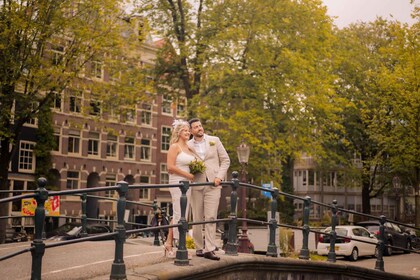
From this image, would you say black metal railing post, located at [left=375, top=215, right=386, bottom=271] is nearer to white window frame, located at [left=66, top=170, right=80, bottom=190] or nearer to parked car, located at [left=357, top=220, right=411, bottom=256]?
parked car, located at [left=357, top=220, right=411, bottom=256]

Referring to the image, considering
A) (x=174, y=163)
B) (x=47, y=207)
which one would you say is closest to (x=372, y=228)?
(x=47, y=207)

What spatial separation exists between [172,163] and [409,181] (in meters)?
39.7

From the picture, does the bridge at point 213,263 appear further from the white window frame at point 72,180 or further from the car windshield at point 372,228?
the white window frame at point 72,180

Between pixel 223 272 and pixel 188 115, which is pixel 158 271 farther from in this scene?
pixel 188 115

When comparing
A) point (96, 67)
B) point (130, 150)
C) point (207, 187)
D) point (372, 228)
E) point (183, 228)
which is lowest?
point (372, 228)

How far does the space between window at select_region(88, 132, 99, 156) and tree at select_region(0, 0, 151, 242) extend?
1606 cm

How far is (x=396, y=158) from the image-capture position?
3278 cm

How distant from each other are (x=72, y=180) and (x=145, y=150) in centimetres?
786

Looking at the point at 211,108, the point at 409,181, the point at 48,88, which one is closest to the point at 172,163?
the point at 48,88

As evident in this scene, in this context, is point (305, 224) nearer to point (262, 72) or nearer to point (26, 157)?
point (262, 72)

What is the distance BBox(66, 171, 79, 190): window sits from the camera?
Answer: 41.9 metres

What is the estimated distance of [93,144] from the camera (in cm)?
4406

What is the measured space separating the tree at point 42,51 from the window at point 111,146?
17167mm

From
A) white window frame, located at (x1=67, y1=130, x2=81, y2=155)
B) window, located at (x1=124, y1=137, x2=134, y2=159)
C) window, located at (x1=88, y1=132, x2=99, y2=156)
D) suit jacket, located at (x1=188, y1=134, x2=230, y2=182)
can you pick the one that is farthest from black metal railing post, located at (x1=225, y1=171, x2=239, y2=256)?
window, located at (x1=124, y1=137, x2=134, y2=159)
